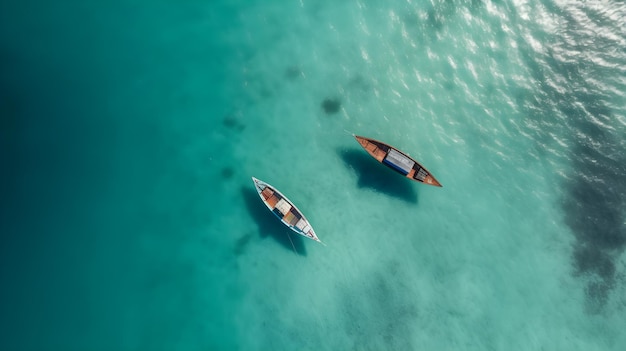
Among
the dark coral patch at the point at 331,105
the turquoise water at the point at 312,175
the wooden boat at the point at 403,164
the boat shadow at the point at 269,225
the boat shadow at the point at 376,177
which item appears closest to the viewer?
the turquoise water at the point at 312,175

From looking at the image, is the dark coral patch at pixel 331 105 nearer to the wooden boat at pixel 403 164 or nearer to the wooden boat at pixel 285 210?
the wooden boat at pixel 403 164

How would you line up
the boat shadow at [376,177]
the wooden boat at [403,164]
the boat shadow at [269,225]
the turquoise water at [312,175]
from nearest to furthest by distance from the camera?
the turquoise water at [312,175], the wooden boat at [403,164], the boat shadow at [269,225], the boat shadow at [376,177]

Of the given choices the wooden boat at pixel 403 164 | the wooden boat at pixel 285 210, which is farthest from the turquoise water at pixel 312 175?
the wooden boat at pixel 403 164

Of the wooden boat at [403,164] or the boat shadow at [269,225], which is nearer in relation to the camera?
the wooden boat at [403,164]

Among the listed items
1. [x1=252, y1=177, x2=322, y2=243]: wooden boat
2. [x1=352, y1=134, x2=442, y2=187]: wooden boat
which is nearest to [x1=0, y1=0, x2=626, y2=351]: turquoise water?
[x1=252, y1=177, x2=322, y2=243]: wooden boat

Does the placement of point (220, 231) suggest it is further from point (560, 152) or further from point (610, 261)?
point (610, 261)

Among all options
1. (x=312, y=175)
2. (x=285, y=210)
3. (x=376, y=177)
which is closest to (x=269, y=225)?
(x=285, y=210)

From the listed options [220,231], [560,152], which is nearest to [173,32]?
[220,231]
